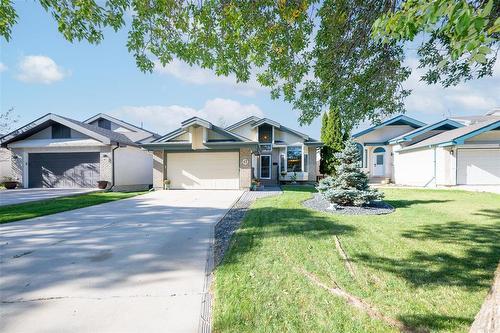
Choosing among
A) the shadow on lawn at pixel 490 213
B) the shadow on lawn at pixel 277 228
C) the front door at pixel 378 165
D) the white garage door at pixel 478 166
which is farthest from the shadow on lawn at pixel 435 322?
the front door at pixel 378 165

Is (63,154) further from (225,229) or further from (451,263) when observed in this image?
(451,263)

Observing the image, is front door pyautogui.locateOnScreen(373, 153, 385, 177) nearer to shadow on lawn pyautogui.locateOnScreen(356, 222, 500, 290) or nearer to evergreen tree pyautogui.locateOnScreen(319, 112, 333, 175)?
evergreen tree pyautogui.locateOnScreen(319, 112, 333, 175)

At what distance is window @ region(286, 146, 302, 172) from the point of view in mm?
20500

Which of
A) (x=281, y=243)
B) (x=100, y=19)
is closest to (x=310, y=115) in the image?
(x=281, y=243)

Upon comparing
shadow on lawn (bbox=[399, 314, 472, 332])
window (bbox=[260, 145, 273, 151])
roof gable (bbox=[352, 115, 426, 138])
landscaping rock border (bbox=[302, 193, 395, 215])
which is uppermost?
roof gable (bbox=[352, 115, 426, 138])

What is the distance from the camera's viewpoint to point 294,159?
67.8 ft

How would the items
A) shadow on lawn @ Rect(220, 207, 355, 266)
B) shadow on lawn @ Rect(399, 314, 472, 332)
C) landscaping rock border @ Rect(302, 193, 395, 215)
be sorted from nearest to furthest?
shadow on lawn @ Rect(399, 314, 472, 332) < shadow on lawn @ Rect(220, 207, 355, 266) < landscaping rock border @ Rect(302, 193, 395, 215)

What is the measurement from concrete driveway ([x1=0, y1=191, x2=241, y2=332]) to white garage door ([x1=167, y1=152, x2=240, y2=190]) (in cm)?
986

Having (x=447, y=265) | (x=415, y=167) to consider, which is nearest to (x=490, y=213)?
(x=447, y=265)

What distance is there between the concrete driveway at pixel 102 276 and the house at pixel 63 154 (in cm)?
1113

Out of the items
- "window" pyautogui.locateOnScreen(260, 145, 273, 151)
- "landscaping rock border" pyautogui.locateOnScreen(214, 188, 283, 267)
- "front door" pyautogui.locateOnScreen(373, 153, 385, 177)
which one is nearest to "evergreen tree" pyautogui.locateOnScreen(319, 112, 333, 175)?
"front door" pyautogui.locateOnScreen(373, 153, 385, 177)

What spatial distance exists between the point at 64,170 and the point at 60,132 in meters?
2.72

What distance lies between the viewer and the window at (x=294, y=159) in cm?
2050

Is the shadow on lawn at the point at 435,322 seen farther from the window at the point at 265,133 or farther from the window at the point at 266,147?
the window at the point at 265,133
